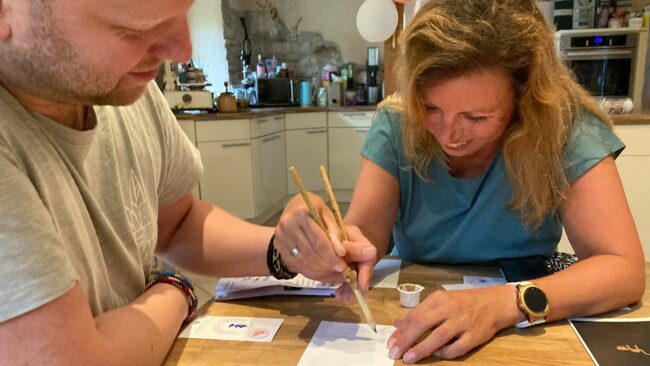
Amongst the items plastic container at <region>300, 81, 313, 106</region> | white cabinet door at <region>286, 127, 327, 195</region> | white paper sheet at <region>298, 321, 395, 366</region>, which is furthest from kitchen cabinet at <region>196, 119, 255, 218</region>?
white paper sheet at <region>298, 321, 395, 366</region>

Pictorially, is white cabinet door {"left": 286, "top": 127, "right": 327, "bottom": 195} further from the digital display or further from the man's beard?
the man's beard

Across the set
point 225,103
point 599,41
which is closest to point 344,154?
point 225,103

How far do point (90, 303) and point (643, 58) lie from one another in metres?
4.20

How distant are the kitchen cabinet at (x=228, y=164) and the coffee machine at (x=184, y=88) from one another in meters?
0.29

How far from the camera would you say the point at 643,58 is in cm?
370

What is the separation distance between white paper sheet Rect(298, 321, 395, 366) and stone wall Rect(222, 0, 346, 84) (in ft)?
14.8

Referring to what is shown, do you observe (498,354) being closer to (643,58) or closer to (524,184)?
(524,184)

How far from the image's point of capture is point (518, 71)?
1.08 meters

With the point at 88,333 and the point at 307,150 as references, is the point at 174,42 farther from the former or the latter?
the point at 307,150

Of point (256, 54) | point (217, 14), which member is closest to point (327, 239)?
point (217, 14)

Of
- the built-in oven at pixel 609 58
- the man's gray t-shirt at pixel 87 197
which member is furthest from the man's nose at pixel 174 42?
the built-in oven at pixel 609 58

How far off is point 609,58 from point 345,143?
85.4 inches

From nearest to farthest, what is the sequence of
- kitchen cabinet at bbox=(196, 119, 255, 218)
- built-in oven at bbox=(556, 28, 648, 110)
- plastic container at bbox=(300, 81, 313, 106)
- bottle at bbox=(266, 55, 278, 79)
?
kitchen cabinet at bbox=(196, 119, 255, 218) → built-in oven at bbox=(556, 28, 648, 110) → plastic container at bbox=(300, 81, 313, 106) → bottle at bbox=(266, 55, 278, 79)

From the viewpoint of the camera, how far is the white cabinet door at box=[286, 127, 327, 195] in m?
4.38
